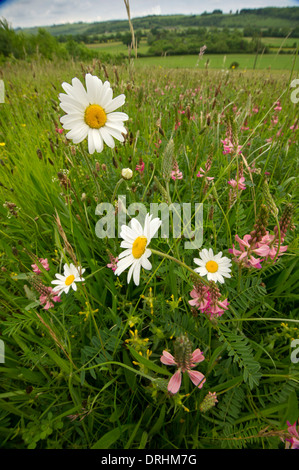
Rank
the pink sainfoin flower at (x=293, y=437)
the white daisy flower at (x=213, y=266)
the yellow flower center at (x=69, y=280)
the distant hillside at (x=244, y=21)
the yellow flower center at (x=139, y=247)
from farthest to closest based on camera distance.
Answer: the distant hillside at (x=244, y=21)
the yellow flower center at (x=69, y=280)
the white daisy flower at (x=213, y=266)
the yellow flower center at (x=139, y=247)
the pink sainfoin flower at (x=293, y=437)

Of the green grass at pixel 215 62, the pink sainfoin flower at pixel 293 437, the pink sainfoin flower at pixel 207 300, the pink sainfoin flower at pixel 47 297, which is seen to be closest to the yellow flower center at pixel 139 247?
the pink sainfoin flower at pixel 207 300

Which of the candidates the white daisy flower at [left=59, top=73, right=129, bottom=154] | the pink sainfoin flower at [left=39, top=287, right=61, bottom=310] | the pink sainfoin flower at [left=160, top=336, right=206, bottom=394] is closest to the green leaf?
the pink sainfoin flower at [left=160, top=336, right=206, bottom=394]

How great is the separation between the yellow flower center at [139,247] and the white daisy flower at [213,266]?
0.33m

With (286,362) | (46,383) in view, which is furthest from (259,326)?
(46,383)

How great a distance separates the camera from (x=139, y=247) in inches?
37.8

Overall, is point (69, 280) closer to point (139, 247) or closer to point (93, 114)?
point (139, 247)

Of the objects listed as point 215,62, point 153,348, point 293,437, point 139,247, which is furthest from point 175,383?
point 215,62

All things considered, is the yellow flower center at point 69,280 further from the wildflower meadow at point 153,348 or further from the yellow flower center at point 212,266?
the yellow flower center at point 212,266

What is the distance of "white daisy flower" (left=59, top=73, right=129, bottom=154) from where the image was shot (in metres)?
1.15

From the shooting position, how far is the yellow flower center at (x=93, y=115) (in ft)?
4.01

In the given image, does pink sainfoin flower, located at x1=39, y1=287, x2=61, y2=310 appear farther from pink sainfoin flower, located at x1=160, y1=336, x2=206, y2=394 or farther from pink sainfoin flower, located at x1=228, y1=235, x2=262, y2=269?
pink sainfoin flower, located at x1=228, y1=235, x2=262, y2=269

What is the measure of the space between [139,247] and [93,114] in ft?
2.49

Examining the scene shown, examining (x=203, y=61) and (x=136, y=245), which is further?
(x=203, y=61)
